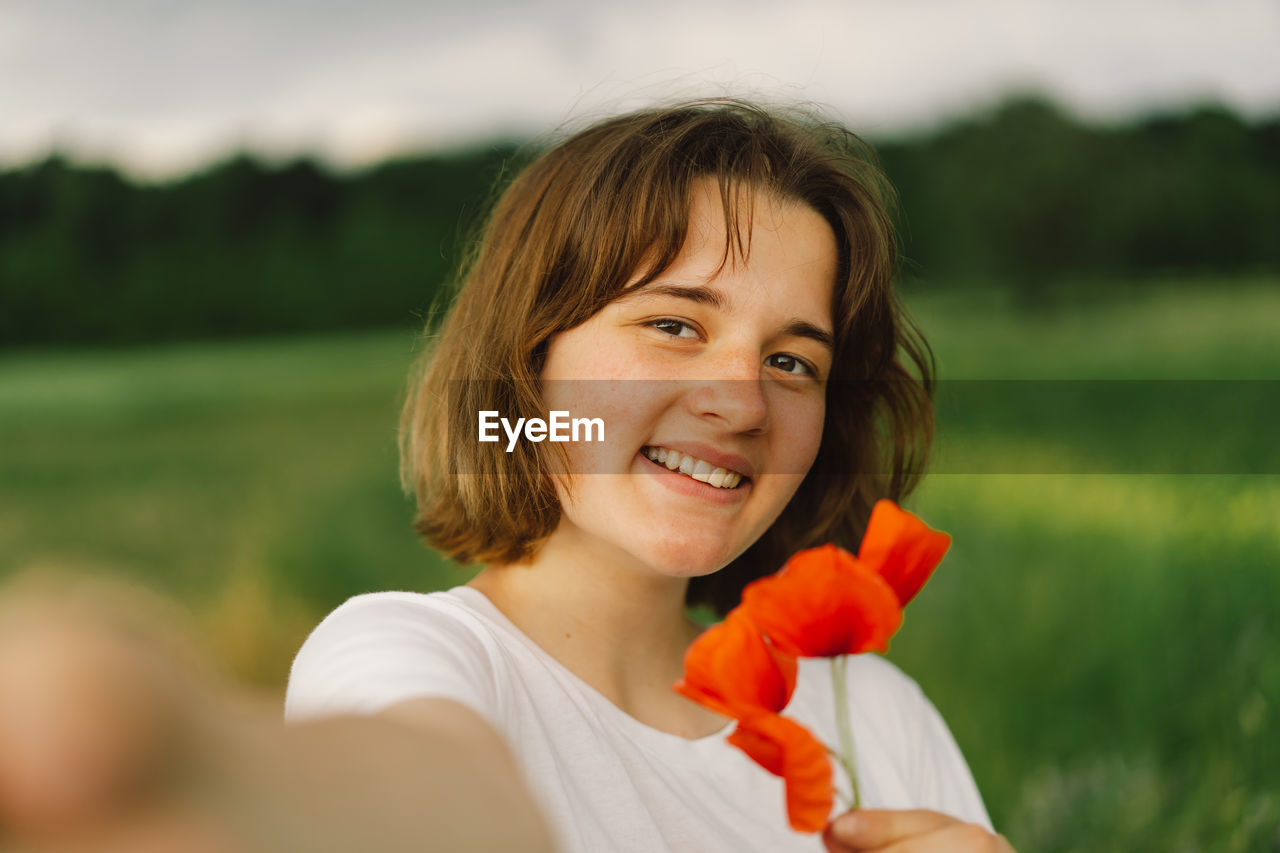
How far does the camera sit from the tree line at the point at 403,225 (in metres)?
7.58

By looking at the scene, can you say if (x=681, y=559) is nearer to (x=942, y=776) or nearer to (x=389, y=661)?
(x=389, y=661)

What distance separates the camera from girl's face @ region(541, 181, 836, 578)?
108 centimetres

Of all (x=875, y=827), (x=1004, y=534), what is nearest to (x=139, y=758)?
(x=875, y=827)

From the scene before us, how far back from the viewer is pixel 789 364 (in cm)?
118

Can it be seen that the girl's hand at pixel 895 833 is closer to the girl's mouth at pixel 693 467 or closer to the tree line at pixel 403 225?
the girl's mouth at pixel 693 467

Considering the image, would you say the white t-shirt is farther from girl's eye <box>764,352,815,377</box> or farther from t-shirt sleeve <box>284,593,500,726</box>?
girl's eye <box>764,352,815,377</box>

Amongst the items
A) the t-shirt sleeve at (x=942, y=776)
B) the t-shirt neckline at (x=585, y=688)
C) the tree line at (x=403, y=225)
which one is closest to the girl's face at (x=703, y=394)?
the t-shirt neckline at (x=585, y=688)

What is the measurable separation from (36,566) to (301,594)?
4536mm

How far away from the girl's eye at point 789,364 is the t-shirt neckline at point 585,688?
0.43m

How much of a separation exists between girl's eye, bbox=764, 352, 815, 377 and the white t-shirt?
0.44 metres

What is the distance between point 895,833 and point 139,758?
1.78 feet

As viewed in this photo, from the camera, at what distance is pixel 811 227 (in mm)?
1216

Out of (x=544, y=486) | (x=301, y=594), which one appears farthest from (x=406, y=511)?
(x=544, y=486)
